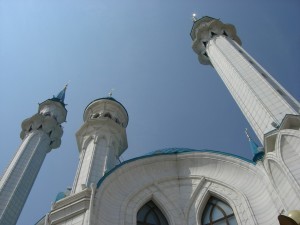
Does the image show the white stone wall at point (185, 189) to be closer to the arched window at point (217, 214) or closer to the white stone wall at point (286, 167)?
the arched window at point (217, 214)

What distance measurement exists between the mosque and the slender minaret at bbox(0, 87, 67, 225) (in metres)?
0.07

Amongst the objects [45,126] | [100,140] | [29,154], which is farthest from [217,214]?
[45,126]

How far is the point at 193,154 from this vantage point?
13492mm

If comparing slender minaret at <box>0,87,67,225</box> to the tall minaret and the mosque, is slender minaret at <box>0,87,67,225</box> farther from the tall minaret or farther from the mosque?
the tall minaret

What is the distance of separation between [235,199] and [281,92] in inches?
157

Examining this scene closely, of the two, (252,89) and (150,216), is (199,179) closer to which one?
(150,216)

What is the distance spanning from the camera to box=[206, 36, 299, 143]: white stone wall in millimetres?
11445

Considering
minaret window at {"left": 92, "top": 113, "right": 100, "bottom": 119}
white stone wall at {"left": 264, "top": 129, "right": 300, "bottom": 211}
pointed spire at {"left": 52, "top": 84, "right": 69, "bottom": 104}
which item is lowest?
white stone wall at {"left": 264, "top": 129, "right": 300, "bottom": 211}

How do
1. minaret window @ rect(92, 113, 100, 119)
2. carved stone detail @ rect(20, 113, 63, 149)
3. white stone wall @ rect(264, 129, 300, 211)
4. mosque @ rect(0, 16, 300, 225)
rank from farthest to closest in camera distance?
carved stone detail @ rect(20, 113, 63, 149) → minaret window @ rect(92, 113, 100, 119) → mosque @ rect(0, 16, 300, 225) → white stone wall @ rect(264, 129, 300, 211)

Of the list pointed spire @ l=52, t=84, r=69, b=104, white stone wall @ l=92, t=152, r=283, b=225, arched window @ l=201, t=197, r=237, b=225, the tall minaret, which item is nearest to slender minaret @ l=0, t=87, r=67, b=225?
pointed spire @ l=52, t=84, r=69, b=104

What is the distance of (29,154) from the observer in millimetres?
19109

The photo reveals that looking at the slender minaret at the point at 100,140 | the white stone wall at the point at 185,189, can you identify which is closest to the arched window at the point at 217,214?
the white stone wall at the point at 185,189

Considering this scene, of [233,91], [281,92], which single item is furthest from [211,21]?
[281,92]

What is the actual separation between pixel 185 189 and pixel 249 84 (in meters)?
4.35
